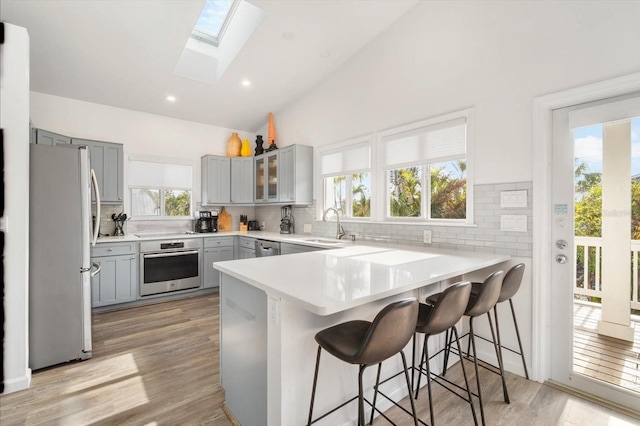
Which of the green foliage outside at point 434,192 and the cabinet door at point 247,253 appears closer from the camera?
the green foliage outside at point 434,192

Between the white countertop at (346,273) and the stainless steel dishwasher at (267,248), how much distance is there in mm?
1643

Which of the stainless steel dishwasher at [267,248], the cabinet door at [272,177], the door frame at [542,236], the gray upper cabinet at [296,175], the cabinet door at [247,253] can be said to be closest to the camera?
the door frame at [542,236]

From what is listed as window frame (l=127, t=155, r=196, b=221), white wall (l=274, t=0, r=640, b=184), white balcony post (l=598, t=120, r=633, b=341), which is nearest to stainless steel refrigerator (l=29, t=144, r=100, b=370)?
window frame (l=127, t=155, r=196, b=221)

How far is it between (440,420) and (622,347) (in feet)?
4.38

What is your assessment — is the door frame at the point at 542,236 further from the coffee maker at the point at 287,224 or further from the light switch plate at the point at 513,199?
the coffee maker at the point at 287,224

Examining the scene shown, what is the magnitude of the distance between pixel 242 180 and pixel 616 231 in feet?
15.5

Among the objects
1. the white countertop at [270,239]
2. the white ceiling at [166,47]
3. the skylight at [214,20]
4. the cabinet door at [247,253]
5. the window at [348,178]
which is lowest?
the cabinet door at [247,253]

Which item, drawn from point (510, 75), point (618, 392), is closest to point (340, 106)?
point (510, 75)

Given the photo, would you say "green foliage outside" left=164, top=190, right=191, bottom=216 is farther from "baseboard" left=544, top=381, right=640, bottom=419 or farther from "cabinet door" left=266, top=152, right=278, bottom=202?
"baseboard" left=544, top=381, right=640, bottom=419

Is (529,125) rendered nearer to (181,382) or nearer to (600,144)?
(600,144)

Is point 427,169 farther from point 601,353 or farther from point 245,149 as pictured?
point 245,149

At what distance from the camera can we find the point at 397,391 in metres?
2.01

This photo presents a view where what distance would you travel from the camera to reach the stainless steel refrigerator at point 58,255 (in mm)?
2395

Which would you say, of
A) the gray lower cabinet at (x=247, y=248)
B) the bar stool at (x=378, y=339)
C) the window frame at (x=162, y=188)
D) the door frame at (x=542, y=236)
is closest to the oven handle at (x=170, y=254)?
the gray lower cabinet at (x=247, y=248)
